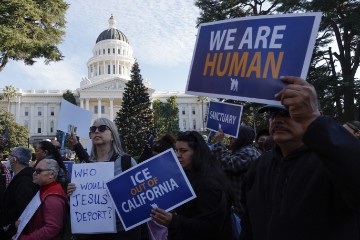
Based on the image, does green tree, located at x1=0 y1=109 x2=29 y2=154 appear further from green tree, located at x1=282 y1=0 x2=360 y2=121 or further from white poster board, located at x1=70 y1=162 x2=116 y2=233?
white poster board, located at x1=70 y1=162 x2=116 y2=233

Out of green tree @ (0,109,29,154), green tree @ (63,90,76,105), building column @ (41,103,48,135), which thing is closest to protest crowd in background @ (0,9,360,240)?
green tree @ (0,109,29,154)

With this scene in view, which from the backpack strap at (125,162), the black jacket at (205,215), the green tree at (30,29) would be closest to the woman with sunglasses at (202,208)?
the black jacket at (205,215)

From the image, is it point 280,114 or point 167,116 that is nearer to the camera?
point 280,114

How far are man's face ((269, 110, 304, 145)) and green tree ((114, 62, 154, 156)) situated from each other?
34.6 m

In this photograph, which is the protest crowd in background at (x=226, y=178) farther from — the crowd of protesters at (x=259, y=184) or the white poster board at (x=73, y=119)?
the white poster board at (x=73, y=119)

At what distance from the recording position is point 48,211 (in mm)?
3039

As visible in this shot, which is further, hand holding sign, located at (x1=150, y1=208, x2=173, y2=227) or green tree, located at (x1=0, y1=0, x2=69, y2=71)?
green tree, located at (x1=0, y1=0, x2=69, y2=71)

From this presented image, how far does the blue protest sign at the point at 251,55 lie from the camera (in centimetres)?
179

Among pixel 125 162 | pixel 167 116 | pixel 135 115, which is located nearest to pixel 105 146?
pixel 125 162

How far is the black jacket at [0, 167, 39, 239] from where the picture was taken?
3494 mm

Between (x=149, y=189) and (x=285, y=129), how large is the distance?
127cm

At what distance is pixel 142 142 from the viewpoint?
3591 cm

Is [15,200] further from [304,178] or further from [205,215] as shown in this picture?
[304,178]

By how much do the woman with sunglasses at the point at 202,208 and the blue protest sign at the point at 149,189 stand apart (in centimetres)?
10
